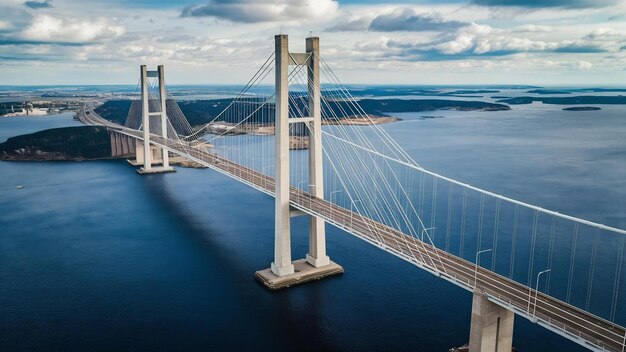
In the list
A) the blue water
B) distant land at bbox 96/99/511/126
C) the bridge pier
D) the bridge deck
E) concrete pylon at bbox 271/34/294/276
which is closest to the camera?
the bridge deck

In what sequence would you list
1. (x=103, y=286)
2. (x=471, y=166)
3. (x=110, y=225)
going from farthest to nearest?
1. (x=471, y=166)
2. (x=110, y=225)
3. (x=103, y=286)

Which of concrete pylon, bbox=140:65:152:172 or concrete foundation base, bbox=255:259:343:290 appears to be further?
concrete pylon, bbox=140:65:152:172

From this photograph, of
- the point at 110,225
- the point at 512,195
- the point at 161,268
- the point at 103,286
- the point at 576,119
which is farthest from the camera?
the point at 576,119

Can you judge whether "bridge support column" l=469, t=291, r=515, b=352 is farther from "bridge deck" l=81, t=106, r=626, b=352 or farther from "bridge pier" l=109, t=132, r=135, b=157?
"bridge pier" l=109, t=132, r=135, b=157

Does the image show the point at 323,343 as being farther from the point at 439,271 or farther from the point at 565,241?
the point at 565,241

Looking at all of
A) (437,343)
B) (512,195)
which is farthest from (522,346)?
(512,195)

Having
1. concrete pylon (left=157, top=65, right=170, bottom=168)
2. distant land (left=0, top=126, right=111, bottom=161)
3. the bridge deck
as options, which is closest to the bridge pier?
distant land (left=0, top=126, right=111, bottom=161)

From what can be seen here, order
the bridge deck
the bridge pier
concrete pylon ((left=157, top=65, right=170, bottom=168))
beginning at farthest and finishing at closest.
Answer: the bridge pier → concrete pylon ((left=157, top=65, right=170, bottom=168)) → the bridge deck

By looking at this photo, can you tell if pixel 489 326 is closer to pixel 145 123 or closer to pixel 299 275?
pixel 299 275
